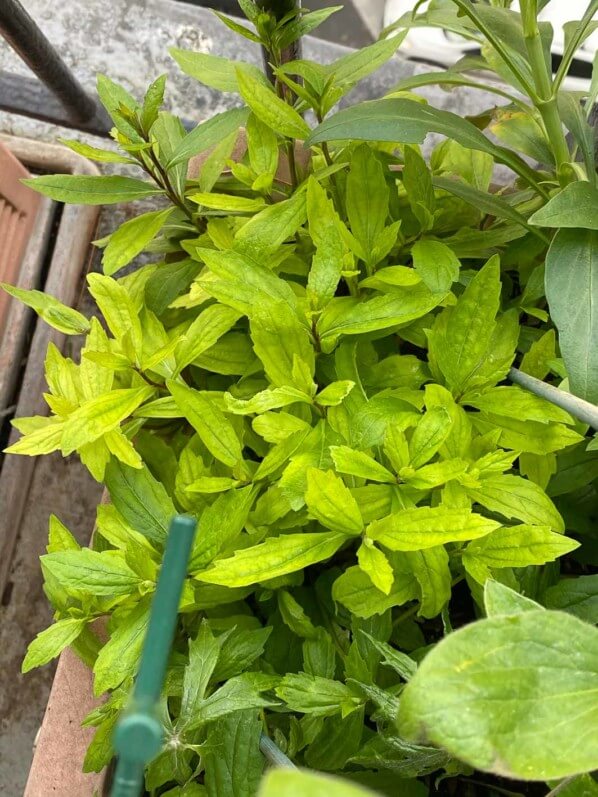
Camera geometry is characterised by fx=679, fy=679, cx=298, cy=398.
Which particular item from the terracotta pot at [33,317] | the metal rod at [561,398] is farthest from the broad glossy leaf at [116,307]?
the terracotta pot at [33,317]

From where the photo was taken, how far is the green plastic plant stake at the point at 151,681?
17cm

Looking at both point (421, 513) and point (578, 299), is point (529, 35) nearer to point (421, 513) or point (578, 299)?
point (578, 299)

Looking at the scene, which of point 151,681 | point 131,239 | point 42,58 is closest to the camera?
point 151,681

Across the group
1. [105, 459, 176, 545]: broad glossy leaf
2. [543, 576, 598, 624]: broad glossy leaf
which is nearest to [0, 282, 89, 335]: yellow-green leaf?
[105, 459, 176, 545]: broad glossy leaf

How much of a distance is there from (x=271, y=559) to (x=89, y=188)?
36cm

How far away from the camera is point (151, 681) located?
18cm

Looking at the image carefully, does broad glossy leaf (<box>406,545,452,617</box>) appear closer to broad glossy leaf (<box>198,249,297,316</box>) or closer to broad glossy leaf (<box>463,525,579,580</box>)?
broad glossy leaf (<box>463,525,579,580</box>)

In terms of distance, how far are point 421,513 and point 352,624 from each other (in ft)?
0.42

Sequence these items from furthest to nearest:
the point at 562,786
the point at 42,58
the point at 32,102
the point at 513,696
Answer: the point at 32,102 → the point at 42,58 → the point at 562,786 → the point at 513,696

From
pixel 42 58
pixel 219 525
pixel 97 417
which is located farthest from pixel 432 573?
pixel 42 58

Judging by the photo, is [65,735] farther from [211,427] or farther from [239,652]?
[211,427]

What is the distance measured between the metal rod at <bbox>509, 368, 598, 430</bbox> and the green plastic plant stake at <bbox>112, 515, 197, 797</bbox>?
39 centimetres

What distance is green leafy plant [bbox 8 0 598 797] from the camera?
48 centimetres

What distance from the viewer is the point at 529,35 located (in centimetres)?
56
